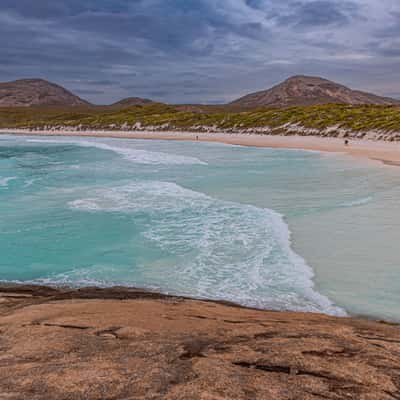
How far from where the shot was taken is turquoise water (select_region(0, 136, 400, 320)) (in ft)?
25.4

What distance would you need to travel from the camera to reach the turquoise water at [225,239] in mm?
7742

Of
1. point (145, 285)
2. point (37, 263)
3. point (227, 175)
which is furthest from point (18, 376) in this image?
point (227, 175)

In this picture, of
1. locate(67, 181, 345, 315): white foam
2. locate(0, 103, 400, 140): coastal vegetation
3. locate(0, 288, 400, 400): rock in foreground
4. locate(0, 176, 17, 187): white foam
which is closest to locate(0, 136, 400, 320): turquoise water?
locate(67, 181, 345, 315): white foam

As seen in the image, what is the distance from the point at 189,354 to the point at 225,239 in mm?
6658

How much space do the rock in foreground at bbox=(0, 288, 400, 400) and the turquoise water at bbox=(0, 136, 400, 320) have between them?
64.8 inches

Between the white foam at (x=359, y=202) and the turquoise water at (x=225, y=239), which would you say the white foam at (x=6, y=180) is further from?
the white foam at (x=359, y=202)

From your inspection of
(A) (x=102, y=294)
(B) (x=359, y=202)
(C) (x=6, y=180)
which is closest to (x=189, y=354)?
(A) (x=102, y=294)

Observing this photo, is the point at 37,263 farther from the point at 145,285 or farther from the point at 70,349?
the point at 70,349

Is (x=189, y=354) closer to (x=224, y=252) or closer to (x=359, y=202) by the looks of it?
(x=224, y=252)

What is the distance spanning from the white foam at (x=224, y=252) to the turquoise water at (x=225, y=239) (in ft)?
0.09

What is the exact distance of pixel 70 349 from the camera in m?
4.45

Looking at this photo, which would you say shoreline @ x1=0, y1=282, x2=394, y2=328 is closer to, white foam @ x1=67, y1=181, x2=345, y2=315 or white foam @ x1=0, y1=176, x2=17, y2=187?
white foam @ x1=67, y1=181, x2=345, y2=315

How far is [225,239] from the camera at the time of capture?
10797 mm

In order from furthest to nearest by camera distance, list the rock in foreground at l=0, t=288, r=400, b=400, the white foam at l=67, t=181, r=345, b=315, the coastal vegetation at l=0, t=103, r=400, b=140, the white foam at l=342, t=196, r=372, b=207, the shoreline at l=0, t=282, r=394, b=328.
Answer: the coastal vegetation at l=0, t=103, r=400, b=140, the white foam at l=342, t=196, r=372, b=207, the white foam at l=67, t=181, r=345, b=315, the shoreline at l=0, t=282, r=394, b=328, the rock in foreground at l=0, t=288, r=400, b=400
